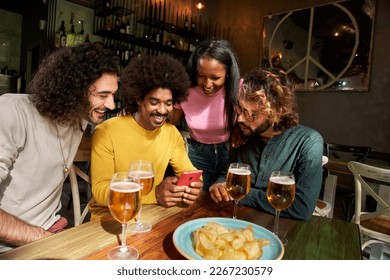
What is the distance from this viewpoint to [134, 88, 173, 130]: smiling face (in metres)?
1.32

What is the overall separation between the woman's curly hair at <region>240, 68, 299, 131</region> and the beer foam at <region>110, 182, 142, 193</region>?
717mm

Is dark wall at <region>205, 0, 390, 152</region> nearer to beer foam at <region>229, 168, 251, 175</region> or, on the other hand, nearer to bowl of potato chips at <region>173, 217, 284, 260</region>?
beer foam at <region>229, 168, 251, 175</region>

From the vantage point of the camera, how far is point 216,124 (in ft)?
6.20

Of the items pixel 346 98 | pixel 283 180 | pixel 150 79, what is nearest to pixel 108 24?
pixel 150 79

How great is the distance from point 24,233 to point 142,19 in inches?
155

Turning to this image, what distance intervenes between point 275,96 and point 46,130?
0.91 meters

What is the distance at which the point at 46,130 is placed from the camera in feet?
3.42

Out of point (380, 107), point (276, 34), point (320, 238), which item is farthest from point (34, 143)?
point (276, 34)

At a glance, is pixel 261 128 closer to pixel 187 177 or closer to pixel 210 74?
pixel 187 177

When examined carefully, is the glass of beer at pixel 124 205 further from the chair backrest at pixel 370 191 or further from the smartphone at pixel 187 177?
the chair backrest at pixel 370 191

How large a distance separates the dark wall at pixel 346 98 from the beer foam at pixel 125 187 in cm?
396

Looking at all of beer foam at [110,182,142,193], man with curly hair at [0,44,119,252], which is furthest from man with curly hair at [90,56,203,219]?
beer foam at [110,182,142,193]

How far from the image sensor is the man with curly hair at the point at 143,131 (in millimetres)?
1180
